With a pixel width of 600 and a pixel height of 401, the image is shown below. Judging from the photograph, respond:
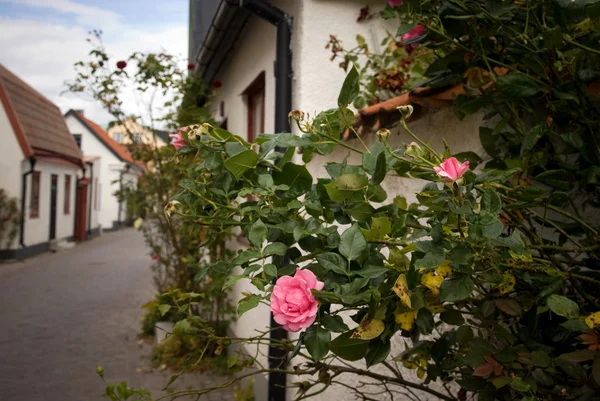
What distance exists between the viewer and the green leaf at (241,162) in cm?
163

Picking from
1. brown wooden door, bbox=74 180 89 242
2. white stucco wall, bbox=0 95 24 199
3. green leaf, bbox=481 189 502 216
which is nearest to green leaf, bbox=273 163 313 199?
green leaf, bbox=481 189 502 216

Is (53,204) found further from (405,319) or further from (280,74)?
(405,319)

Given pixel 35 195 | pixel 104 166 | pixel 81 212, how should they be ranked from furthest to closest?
pixel 104 166 < pixel 81 212 < pixel 35 195

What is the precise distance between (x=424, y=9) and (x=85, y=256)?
715 inches

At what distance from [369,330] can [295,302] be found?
0.23m

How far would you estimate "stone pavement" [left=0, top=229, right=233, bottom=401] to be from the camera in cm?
583

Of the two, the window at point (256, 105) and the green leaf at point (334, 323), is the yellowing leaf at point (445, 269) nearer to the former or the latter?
the green leaf at point (334, 323)

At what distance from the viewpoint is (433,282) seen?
1620 millimetres

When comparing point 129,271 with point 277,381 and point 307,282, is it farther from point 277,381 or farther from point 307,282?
point 307,282

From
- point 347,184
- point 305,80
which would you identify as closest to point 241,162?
point 347,184

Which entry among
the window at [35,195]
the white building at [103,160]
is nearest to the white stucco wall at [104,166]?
the white building at [103,160]

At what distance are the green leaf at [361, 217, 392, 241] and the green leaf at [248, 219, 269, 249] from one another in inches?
10.6

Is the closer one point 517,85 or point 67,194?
point 517,85

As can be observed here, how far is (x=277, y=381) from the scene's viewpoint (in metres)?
4.34
